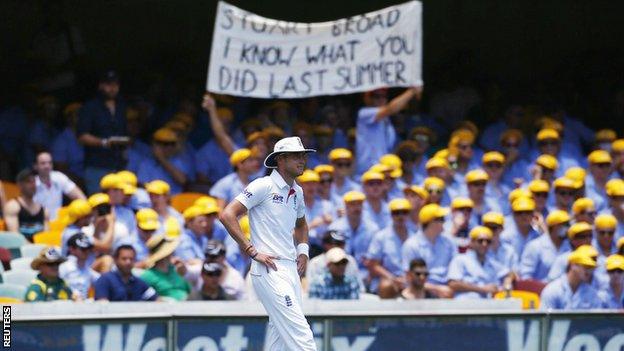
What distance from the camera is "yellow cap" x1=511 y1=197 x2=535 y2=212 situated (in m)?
15.3

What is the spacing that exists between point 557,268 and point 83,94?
5.44 m

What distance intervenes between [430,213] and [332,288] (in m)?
1.40

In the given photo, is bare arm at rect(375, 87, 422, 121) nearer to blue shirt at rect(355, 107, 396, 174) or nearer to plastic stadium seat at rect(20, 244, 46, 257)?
blue shirt at rect(355, 107, 396, 174)

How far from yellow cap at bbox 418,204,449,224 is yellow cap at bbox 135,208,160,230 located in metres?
2.21

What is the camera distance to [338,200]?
15.7 meters

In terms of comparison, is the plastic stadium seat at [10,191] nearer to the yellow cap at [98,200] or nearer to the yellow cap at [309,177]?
the yellow cap at [98,200]

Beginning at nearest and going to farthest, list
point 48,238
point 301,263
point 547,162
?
point 301,263, point 48,238, point 547,162

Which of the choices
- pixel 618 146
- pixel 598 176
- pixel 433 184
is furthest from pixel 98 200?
pixel 618 146

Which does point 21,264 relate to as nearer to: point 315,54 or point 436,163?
point 315,54

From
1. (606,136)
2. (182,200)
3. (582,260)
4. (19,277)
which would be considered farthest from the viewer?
(606,136)

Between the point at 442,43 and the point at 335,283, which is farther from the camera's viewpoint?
the point at 442,43

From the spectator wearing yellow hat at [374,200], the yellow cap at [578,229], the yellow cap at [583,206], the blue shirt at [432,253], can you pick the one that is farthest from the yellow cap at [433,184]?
the yellow cap at [578,229]

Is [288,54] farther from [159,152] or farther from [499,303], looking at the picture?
[499,303]

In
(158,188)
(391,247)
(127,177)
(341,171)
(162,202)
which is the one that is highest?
(341,171)
